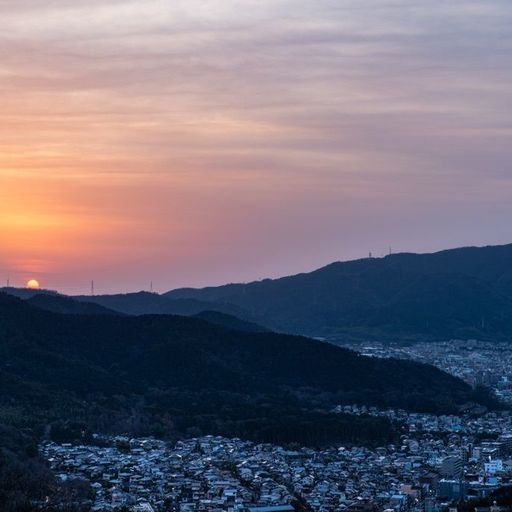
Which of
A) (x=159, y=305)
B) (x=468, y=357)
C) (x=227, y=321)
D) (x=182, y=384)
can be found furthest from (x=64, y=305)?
(x=159, y=305)

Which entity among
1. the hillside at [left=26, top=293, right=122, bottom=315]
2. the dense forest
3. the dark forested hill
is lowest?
the dense forest

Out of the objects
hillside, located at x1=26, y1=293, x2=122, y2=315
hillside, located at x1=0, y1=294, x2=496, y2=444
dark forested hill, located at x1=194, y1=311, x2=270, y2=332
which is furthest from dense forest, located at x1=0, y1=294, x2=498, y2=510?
dark forested hill, located at x1=194, y1=311, x2=270, y2=332

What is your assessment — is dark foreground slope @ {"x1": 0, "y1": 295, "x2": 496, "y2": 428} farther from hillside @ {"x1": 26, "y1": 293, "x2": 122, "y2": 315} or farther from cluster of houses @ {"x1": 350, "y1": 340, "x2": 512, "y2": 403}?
hillside @ {"x1": 26, "y1": 293, "x2": 122, "y2": 315}

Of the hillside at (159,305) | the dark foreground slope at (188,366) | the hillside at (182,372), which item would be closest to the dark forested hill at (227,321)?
the hillside at (182,372)

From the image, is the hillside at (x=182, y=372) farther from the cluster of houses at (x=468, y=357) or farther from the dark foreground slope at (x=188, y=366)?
the cluster of houses at (x=468, y=357)

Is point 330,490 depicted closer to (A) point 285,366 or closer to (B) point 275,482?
(B) point 275,482

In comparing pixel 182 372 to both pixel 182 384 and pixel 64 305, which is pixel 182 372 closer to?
pixel 182 384

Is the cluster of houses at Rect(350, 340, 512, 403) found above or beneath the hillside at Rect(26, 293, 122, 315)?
beneath

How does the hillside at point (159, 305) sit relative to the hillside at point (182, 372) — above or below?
above

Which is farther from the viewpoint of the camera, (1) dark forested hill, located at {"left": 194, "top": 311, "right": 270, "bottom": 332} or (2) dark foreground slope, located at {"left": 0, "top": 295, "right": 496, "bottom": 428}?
(1) dark forested hill, located at {"left": 194, "top": 311, "right": 270, "bottom": 332}

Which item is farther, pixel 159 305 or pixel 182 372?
pixel 159 305

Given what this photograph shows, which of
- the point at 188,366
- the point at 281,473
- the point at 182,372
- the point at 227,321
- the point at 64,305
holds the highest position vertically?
the point at 64,305
